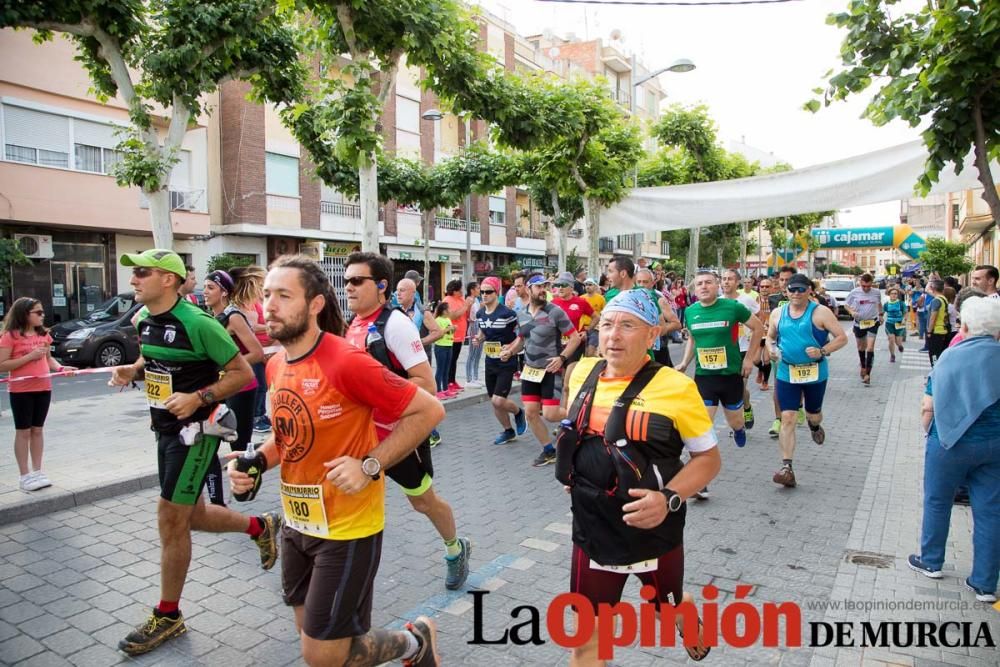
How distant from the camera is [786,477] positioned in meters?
6.09

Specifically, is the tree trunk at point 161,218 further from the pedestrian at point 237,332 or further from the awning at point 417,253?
the awning at point 417,253

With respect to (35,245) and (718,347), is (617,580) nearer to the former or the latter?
(718,347)

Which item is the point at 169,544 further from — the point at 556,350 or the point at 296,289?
the point at 556,350

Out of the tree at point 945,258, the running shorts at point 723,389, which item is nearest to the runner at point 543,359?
the running shorts at point 723,389

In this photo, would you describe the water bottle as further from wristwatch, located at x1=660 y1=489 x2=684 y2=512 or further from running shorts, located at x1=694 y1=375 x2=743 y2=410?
running shorts, located at x1=694 y1=375 x2=743 y2=410

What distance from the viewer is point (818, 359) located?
6.28 meters

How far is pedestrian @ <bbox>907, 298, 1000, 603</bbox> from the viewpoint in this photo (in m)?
3.78

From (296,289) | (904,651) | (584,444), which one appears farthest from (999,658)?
(296,289)

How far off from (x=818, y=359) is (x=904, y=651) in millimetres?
3441

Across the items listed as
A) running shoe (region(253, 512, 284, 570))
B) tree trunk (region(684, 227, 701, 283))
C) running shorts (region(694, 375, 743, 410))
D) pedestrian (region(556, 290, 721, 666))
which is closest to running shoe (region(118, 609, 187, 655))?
running shoe (region(253, 512, 284, 570))

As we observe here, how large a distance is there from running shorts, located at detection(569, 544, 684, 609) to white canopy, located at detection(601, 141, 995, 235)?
4134mm

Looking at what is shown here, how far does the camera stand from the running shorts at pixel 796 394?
247 inches

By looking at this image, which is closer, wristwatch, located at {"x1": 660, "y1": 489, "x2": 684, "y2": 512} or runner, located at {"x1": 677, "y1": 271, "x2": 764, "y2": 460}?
wristwatch, located at {"x1": 660, "y1": 489, "x2": 684, "y2": 512}

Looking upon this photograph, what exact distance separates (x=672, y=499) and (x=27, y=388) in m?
5.78
